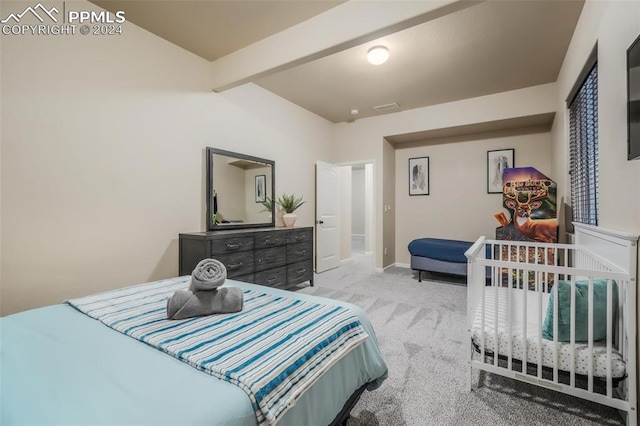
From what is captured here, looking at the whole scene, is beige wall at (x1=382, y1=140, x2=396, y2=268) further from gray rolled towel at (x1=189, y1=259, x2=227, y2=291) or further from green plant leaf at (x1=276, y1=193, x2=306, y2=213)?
gray rolled towel at (x1=189, y1=259, x2=227, y2=291)

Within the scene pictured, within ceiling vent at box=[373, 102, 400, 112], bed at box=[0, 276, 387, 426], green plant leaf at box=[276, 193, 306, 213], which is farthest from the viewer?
ceiling vent at box=[373, 102, 400, 112]

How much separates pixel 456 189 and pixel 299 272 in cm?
317

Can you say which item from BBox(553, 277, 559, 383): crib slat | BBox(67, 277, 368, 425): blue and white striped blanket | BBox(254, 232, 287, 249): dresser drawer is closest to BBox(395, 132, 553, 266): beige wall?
BBox(254, 232, 287, 249): dresser drawer

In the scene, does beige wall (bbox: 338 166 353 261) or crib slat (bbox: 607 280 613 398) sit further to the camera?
beige wall (bbox: 338 166 353 261)

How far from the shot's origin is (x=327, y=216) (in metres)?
5.12

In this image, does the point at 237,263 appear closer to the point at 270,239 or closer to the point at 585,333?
the point at 270,239

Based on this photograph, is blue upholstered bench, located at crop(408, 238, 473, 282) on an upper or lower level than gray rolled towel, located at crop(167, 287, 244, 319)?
lower

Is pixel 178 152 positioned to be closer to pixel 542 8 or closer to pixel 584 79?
pixel 542 8

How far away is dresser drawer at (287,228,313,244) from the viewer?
3.65 m

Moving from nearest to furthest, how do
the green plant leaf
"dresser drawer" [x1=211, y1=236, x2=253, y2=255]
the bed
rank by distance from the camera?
1. the bed
2. "dresser drawer" [x1=211, y1=236, x2=253, y2=255]
3. the green plant leaf

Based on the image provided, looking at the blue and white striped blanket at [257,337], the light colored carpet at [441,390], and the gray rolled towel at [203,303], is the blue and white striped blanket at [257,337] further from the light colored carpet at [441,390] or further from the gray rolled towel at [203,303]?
the light colored carpet at [441,390]

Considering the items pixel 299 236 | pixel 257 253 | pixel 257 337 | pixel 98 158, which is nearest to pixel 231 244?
pixel 257 253

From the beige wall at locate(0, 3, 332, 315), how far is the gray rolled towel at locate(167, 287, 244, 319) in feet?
5.36

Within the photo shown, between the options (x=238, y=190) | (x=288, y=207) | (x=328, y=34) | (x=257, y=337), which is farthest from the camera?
(x=288, y=207)
